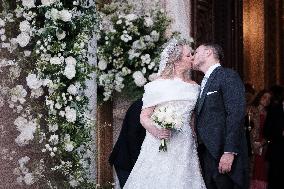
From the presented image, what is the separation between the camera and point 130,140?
5.87 metres

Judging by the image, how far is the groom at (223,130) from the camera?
4941 mm

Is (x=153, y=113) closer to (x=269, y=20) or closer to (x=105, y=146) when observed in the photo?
(x=105, y=146)

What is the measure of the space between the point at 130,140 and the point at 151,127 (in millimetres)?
853

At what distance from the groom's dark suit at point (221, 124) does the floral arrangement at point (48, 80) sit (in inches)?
37.8

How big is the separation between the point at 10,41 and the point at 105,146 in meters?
2.26

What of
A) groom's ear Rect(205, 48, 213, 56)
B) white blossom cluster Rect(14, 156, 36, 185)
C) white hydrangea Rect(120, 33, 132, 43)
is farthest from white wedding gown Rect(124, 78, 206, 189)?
white hydrangea Rect(120, 33, 132, 43)

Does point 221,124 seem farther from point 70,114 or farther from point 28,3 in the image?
point 28,3

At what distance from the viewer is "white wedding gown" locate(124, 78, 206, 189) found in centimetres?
501

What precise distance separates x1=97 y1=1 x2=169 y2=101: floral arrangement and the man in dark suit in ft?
2.50

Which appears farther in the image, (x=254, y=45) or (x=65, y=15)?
(x=254, y=45)

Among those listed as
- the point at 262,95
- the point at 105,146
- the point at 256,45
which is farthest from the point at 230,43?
the point at 256,45

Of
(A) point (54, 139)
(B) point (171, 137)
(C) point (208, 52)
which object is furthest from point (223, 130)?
(A) point (54, 139)

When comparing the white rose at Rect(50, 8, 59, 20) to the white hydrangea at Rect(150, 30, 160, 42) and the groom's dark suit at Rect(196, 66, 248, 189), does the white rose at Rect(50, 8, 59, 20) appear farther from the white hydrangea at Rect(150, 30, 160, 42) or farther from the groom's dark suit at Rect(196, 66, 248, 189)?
the white hydrangea at Rect(150, 30, 160, 42)

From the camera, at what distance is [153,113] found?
200 inches
